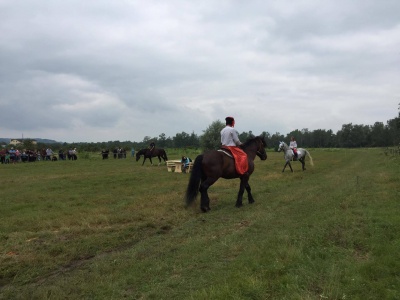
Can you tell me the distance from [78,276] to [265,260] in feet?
9.09

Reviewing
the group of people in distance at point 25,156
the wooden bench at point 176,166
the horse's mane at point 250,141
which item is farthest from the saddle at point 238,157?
the group of people in distance at point 25,156

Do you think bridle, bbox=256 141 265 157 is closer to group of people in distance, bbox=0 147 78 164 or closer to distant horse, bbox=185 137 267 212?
distant horse, bbox=185 137 267 212

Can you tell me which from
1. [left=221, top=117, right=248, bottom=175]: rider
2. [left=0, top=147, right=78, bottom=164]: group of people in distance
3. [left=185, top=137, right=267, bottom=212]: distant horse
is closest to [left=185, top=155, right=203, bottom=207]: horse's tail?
[left=185, top=137, right=267, bottom=212]: distant horse

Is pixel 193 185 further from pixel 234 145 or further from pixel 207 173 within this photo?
pixel 234 145

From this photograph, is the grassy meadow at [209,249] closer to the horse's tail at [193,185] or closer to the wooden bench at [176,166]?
the horse's tail at [193,185]

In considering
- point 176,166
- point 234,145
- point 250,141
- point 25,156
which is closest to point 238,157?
point 234,145

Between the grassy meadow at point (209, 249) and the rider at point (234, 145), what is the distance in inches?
47.1

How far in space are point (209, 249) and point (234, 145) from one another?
5.09 metres

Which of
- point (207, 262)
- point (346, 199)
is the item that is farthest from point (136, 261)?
point (346, 199)

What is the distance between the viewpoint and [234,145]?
10.2m

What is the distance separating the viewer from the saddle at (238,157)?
9.85m

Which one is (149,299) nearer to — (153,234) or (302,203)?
(153,234)

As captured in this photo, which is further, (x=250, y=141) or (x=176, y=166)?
(x=176, y=166)

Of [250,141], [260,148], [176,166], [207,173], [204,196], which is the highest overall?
[250,141]
